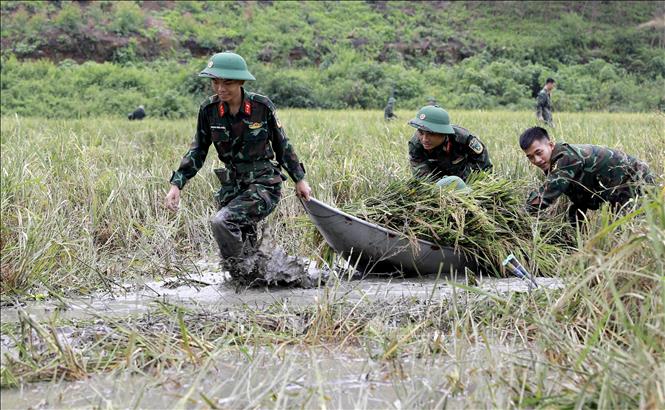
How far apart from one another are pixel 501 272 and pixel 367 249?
92 centimetres

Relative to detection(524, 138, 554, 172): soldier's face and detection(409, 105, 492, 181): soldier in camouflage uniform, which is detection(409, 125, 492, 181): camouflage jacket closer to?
detection(409, 105, 492, 181): soldier in camouflage uniform

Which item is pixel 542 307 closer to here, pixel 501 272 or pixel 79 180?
pixel 501 272

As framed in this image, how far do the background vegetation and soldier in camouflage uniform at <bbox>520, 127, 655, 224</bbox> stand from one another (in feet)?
48.8

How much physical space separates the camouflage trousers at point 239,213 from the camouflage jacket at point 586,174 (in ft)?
5.90

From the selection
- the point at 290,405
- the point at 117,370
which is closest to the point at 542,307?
the point at 290,405

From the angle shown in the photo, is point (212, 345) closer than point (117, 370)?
No

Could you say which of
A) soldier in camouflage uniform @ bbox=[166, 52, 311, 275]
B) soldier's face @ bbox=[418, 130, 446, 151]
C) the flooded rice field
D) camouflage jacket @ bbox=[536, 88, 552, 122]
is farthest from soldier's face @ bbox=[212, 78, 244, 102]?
camouflage jacket @ bbox=[536, 88, 552, 122]

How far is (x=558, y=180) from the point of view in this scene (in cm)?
542

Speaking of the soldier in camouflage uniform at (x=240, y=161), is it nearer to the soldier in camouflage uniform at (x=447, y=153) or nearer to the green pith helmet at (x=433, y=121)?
the green pith helmet at (x=433, y=121)

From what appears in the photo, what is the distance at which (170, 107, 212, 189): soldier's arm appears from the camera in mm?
5160

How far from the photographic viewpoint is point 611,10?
35469mm

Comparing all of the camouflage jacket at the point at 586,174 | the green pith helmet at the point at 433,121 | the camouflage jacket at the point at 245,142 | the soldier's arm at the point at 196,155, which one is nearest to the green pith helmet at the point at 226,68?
the camouflage jacket at the point at 245,142

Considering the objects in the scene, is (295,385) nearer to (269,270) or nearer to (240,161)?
(269,270)

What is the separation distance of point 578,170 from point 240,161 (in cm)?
227
